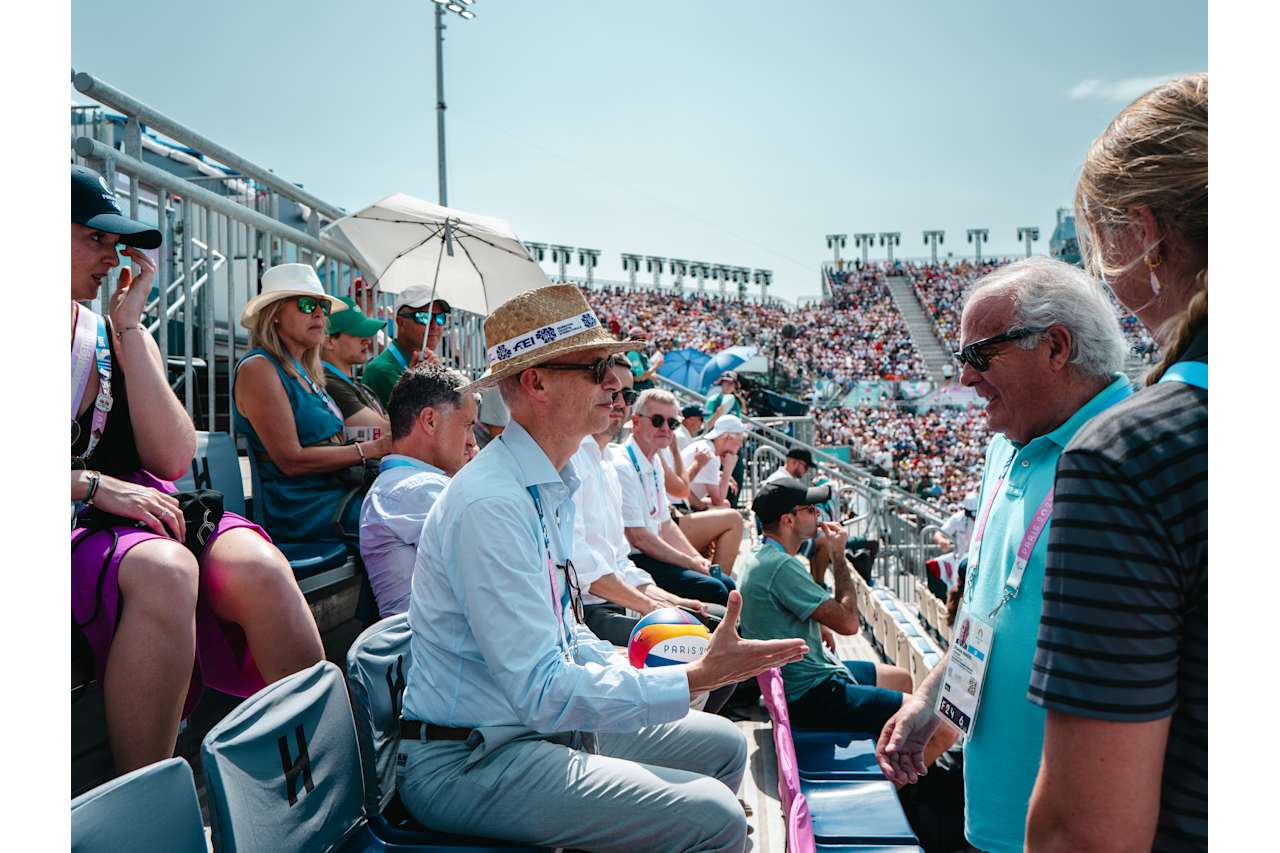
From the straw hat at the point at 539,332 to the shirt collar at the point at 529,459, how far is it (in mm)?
182

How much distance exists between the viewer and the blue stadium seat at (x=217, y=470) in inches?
126

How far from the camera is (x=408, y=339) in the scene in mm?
5234

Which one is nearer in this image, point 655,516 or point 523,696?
point 523,696

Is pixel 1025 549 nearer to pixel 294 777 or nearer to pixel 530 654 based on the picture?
pixel 530 654

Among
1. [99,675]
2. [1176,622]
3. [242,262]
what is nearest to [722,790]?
[1176,622]

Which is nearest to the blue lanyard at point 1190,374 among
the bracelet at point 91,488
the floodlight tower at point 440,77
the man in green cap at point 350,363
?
the bracelet at point 91,488

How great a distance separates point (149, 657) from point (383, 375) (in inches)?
121

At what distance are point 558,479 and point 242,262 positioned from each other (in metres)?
4.06

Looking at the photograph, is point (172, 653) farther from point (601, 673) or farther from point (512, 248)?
point (512, 248)

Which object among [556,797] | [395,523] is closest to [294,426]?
[395,523]

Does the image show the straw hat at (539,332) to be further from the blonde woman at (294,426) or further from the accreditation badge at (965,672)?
the blonde woman at (294,426)

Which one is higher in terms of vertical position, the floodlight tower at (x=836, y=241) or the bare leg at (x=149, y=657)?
the floodlight tower at (x=836, y=241)

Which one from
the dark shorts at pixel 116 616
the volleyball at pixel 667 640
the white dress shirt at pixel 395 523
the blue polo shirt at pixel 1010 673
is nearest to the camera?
the blue polo shirt at pixel 1010 673

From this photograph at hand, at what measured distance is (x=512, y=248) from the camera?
631 centimetres
